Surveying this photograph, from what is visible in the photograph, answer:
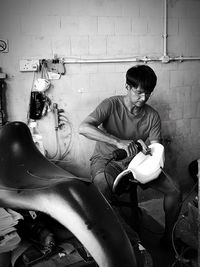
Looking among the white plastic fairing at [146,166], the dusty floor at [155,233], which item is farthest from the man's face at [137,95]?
the dusty floor at [155,233]

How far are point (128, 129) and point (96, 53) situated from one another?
0.85m

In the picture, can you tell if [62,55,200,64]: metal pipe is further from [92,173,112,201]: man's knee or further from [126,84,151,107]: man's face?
[92,173,112,201]: man's knee

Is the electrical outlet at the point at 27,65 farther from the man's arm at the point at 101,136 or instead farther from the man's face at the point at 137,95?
the man's face at the point at 137,95

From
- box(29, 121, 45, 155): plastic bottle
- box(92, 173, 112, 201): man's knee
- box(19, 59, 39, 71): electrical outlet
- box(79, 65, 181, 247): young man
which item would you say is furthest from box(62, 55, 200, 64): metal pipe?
box(92, 173, 112, 201): man's knee

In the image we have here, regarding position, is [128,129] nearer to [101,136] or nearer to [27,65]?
[101,136]

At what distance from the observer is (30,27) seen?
8.29 ft

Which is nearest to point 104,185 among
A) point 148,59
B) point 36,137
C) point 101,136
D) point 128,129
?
point 101,136

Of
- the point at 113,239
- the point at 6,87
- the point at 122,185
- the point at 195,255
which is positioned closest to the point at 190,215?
→ the point at 195,255

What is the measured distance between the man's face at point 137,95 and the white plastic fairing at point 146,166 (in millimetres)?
510

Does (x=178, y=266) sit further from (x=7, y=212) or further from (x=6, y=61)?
(x=6, y=61)

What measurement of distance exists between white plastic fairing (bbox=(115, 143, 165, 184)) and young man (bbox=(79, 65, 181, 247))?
124mm

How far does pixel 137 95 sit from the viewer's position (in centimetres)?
223

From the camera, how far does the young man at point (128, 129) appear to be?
213cm

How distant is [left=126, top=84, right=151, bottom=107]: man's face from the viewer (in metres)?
2.21
